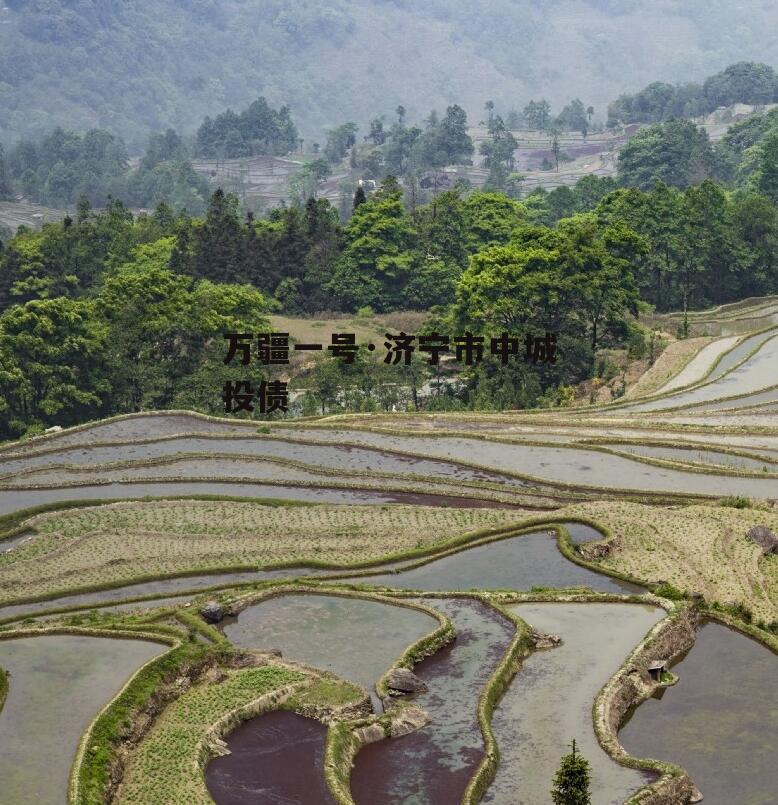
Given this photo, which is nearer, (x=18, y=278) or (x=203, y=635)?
(x=203, y=635)

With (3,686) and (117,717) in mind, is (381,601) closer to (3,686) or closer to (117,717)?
(117,717)

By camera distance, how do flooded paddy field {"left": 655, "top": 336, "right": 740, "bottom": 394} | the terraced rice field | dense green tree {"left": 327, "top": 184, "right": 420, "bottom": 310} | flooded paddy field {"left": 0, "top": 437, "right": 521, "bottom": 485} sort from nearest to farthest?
1. the terraced rice field
2. flooded paddy field {"left": 0, "top": 437, "right": 521, "bottom": 485}
3. flooded paddy field {"left": 655, "top": 336, "right": 740, "bottom": 394}
4. dense green tree {"left": 327, "top": 184, "right": 420, "bottom": 310}

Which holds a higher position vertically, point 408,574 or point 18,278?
point 18,278

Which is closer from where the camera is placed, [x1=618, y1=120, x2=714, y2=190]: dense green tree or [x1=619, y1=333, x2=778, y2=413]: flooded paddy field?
[x1=619, y1=333, x2=778, y2=413]: flooded paddy field

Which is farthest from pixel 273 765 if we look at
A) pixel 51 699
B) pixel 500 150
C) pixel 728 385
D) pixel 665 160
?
pixel 500 150

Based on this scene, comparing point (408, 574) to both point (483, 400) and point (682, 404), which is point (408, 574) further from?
point (483, 400)

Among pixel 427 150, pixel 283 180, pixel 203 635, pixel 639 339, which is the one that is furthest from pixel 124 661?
pixel 283 180

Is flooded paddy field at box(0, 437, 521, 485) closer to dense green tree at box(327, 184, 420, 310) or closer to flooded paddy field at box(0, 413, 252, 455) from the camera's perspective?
flooded paddy field at box(0, 413, 252, 455)

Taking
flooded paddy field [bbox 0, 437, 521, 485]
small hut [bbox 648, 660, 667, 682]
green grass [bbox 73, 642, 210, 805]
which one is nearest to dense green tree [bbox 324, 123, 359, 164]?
flooded paddy field [bbox 0, 437, 521, 485]

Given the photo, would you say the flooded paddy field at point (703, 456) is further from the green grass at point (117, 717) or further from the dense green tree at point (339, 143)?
the dense green tree at point (339, 143)
